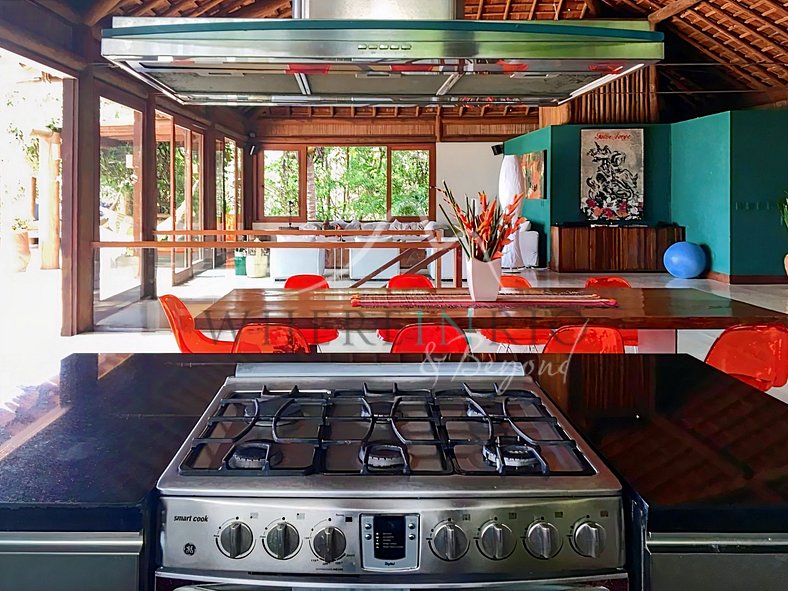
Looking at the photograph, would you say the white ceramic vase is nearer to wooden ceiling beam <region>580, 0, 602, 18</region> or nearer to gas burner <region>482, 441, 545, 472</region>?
gas burner <region>482, 441, 545, 472</region>

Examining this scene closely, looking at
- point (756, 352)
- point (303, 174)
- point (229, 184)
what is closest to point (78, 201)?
point (756, 352)

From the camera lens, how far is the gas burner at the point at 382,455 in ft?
4.04

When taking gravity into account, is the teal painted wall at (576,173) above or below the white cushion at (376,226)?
above

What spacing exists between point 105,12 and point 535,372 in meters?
6.63

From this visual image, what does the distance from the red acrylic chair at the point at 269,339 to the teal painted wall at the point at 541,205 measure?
34.2 ft

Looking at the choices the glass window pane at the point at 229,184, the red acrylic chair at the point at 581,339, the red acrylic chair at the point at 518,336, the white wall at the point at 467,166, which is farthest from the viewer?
the white wall at the point at 467,166

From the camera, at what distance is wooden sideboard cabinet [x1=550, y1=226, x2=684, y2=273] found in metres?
12.6

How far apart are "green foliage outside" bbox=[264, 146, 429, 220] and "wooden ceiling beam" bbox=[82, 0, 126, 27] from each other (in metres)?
9.66

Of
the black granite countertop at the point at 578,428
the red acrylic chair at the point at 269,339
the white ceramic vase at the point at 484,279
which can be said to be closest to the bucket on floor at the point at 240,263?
the white ceramic vase at the point at 484,279

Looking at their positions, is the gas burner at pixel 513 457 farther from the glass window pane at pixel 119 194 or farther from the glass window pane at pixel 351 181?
the glass window pane at pixel 351 181

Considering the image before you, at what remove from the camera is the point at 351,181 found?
55.4ft

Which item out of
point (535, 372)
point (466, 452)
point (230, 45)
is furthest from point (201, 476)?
point (230, 45)

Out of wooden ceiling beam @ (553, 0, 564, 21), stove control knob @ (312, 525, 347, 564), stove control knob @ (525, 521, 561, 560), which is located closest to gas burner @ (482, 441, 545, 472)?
stove control knob @ (525, 521, 561, 560)

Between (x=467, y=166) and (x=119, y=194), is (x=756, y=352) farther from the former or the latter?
(x=467, y=166)
